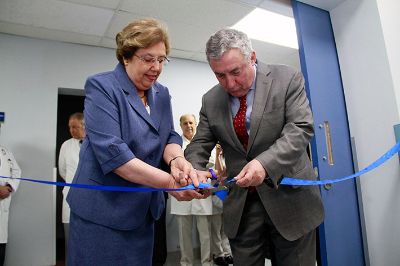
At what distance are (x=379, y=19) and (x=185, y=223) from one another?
103 inches

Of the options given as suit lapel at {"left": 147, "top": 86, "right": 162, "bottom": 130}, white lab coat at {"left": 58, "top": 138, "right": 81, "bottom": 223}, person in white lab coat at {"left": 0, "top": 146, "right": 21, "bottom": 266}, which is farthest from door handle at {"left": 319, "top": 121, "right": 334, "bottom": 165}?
person in white lab coat at {"left": 0, "top": 146, "right": 21, "bottom": 266}

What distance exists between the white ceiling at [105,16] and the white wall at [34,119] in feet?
0.70

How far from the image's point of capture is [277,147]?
1148 millimetres

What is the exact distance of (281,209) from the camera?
124 cm

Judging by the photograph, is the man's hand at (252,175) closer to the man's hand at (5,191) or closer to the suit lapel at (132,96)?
the suit lapel at (132,96)

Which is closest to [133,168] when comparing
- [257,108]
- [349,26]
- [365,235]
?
[257,108]

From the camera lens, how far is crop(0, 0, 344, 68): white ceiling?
3.15m

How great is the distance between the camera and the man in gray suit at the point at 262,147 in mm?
1231

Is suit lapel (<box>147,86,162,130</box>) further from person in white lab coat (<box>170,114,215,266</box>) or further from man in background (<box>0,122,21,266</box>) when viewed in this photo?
man in background (<box>0,122,21,266</box>)

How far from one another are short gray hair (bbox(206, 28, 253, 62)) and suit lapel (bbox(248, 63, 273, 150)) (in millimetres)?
116

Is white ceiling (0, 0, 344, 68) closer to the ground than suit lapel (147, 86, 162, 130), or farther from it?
farther from it

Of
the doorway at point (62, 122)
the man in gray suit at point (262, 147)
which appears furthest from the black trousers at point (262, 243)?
the doorway at point (62, 122)

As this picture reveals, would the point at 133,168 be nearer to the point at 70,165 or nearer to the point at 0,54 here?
the point at 70,165

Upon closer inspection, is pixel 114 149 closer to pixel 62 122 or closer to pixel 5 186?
pixel 5 186
